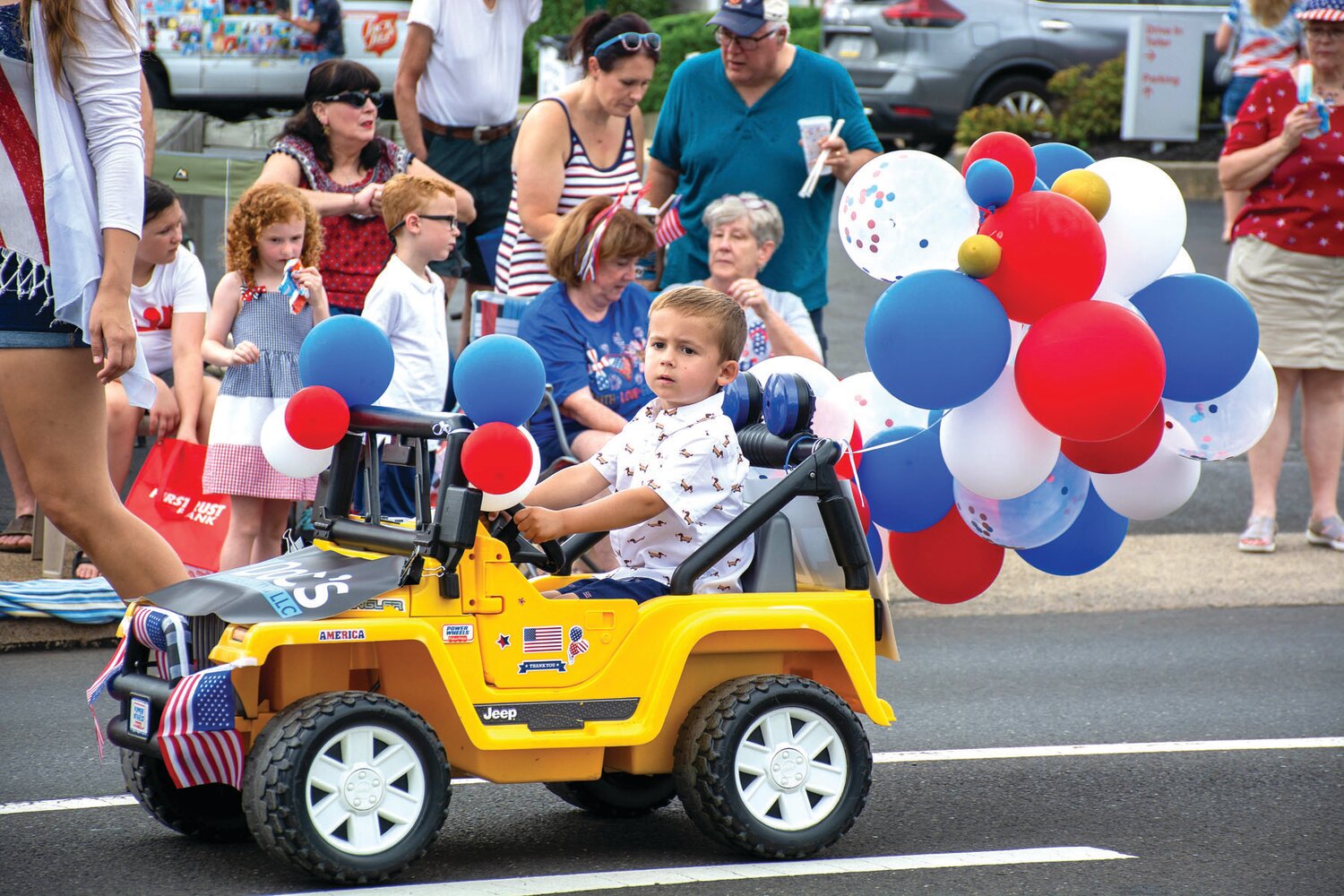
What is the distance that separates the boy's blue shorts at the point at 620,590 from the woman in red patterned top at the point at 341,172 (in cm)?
333

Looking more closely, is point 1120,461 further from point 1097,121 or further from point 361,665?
point 1097,121

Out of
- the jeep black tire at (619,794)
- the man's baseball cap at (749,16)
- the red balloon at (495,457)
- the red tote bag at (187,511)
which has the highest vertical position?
the man's baseball cap at (749,16)

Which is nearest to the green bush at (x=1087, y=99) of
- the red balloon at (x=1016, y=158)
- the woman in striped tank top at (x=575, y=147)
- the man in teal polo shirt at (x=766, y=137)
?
the man in teal polo shirt at (x=766, y=137)

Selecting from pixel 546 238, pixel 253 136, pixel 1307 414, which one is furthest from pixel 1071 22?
pixel 546 238

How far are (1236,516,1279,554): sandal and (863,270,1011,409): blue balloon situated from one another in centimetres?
463

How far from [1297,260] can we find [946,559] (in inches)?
169

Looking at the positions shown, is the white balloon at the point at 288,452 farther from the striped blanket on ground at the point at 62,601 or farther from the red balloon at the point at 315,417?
the striped blanket on ground at the point at 62,601

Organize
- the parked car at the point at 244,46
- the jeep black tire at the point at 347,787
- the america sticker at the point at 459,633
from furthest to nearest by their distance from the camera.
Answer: the parked car at the point at 244,46, the america sticker at the point at 459,633, the jeep black tire at the point at 347,787

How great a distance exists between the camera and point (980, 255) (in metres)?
4.20

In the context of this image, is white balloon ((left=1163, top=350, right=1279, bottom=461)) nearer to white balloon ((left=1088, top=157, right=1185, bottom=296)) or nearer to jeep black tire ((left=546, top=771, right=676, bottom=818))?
white balloon ((left=1088, top=157, right=1185, bottom=296))

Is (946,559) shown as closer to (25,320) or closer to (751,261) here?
(751,261)

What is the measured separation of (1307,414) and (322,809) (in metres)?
6.29

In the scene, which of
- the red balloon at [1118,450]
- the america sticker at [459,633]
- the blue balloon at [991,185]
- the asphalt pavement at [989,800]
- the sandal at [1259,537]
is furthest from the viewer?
the sandal at [1259,537]

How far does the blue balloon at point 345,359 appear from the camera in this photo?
4.09 m
